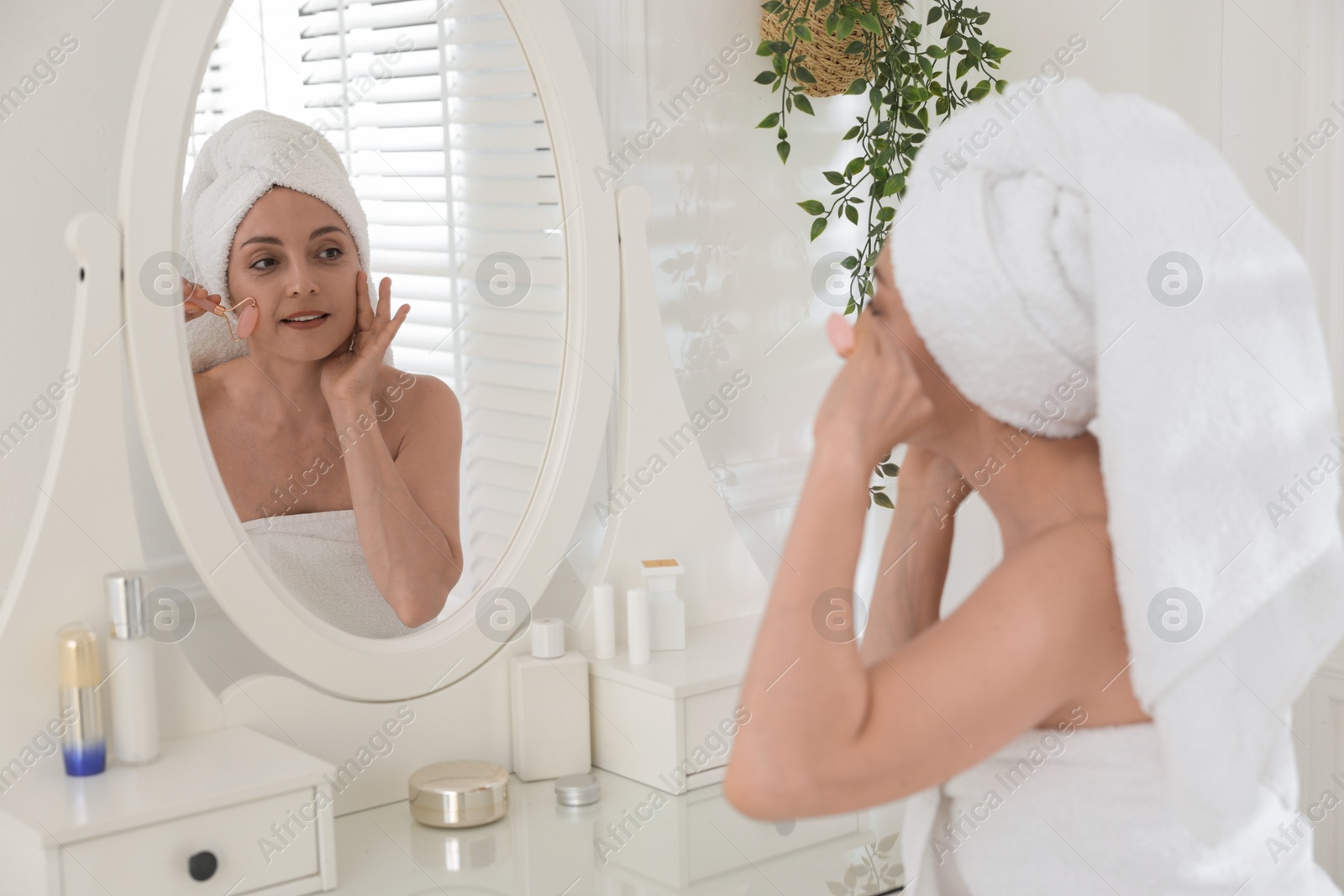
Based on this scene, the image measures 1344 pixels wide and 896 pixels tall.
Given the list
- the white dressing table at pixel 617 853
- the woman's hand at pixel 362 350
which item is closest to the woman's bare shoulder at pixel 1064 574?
the white dressing table at pixel 617 853

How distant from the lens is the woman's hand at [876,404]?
2.35 ft

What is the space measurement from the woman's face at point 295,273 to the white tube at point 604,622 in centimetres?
37

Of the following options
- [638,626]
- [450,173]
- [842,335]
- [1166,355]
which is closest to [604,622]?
[638,626]

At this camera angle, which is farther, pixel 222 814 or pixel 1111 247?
pixel 222 814

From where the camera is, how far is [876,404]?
717 millimetres

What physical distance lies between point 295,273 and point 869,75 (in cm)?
81

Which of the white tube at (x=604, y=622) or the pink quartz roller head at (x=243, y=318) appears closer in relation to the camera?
the pink quartz roller head at (x=243, y=318)

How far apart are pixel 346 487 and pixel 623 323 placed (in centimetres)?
36

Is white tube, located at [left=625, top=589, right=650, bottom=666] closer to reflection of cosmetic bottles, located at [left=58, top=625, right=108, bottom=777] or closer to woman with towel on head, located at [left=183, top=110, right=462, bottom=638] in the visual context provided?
woman with towel on head, located at [left=183, top=110, right=462, bottom=638]

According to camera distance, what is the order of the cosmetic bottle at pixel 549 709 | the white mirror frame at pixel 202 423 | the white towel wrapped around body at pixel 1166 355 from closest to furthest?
→ the white towel wrapped around body at pixel 1166 355 → the white mirror frame at pixel 202 423 → the cosmetic bottle at pixel 549 709

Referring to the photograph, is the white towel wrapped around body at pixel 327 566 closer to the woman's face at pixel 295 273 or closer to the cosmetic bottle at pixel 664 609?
the woman's face at pixel 295 273

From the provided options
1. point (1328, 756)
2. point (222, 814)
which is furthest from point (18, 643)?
point (1328, 756)

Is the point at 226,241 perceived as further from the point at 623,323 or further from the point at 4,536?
the point at 623,323

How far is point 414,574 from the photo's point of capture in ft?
3.93
